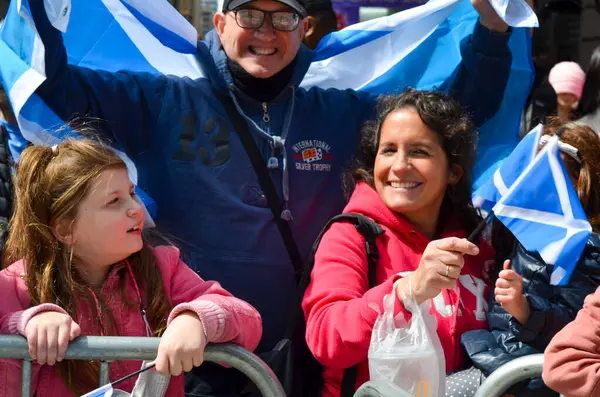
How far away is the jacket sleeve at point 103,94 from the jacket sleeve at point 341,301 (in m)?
0.85

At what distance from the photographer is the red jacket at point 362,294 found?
293 centimetres

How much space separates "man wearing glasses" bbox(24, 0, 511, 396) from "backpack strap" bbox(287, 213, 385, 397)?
252mm

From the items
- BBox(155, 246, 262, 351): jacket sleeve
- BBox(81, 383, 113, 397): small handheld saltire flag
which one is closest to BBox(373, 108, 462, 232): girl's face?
BBox(155, 246, 262, 351): jacket sleeve

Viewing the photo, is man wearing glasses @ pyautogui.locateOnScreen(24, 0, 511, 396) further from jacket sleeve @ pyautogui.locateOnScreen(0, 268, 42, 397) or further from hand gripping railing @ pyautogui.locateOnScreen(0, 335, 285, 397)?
hand gripping railing @ pyautogui.locateOnScreen(0, 335, 285, 397)

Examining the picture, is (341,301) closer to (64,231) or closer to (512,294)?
(512,294)

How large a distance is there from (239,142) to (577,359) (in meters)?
1.60

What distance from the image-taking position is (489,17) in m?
3.56

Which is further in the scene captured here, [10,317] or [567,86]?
[567,86]

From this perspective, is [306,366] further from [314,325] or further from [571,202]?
[571,202]

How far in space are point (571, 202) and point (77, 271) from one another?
4.96 feet

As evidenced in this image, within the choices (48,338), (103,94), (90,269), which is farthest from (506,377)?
(103,94)

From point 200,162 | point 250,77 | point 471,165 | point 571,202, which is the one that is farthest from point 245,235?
point 571,202

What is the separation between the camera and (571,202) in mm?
2896

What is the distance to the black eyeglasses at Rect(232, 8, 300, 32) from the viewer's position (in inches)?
140
